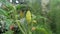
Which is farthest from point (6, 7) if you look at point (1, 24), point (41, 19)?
point (41, 19)

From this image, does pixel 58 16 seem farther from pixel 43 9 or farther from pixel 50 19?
pixel 43 9

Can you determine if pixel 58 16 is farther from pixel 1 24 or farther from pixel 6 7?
pixel 6 7

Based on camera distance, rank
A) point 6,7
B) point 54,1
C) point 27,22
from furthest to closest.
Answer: point 6,7, point 54,1, point 27,22

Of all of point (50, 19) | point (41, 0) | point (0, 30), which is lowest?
point (0, 30)

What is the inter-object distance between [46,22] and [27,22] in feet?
0.98

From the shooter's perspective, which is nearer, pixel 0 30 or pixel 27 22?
pixel 27 22

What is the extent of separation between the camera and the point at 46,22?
2168 mm

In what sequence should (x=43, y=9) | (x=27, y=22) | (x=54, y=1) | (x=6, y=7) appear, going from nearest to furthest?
(x=27, y=22), (x=54, y=1), (x=43, y=9), (x=6, y=7)

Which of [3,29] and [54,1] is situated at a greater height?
[54,1]

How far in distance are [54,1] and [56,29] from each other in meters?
0.34

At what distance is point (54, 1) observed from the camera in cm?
212

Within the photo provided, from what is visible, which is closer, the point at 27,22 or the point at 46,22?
the point at 27,22

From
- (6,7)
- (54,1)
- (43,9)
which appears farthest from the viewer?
(6,7)

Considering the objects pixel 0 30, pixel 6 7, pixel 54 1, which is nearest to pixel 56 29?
pixel 54 1
